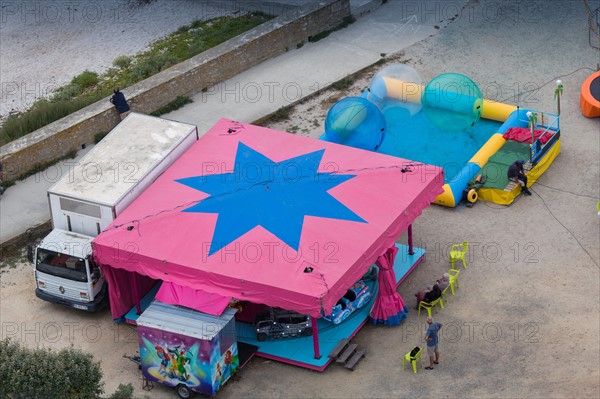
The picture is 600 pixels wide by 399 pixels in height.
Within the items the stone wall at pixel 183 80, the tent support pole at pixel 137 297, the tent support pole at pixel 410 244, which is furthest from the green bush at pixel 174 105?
the tent support pole at pixel 410 244

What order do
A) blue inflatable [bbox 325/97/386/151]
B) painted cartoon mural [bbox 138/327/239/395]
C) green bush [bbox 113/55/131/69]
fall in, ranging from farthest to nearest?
green bush [bbox 113/55/131/69]
blue inflatable [bbox 325/97/386/151]
painted cartoon mural [bbox 138/327/239/395]

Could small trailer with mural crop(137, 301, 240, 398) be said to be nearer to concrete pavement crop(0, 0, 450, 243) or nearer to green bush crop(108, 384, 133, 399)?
green bush crop(108, 384, 133, 399)

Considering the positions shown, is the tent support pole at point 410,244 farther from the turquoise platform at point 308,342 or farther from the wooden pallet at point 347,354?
the wooden pallet at point 347,354

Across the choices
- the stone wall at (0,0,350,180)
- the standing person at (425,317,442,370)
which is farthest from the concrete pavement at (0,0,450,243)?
the standing person at (425,317,442,370)

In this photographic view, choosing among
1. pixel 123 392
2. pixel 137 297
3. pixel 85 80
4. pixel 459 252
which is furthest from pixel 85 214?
pixel 85 80

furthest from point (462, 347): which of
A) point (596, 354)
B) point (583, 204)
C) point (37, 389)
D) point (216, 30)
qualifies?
point (216, 30)
